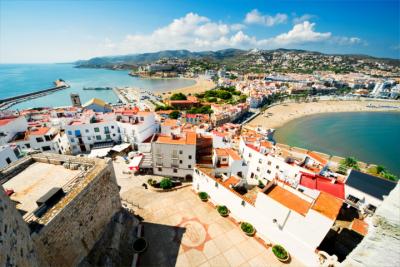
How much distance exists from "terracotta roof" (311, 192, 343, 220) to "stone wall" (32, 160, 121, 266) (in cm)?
1504

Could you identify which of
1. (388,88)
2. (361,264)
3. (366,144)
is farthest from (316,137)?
(388,88)

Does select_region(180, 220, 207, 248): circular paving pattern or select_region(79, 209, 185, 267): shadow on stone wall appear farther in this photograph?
select_region(180, 220, 207, 248): circular paving pattern

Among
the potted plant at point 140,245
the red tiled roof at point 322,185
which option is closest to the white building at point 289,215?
the red tiled roof at point 322,185

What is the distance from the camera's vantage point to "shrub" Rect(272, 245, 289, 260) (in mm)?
13586

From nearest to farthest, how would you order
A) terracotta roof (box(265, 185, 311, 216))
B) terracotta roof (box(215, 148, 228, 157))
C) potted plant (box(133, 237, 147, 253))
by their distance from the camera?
terracotta roof (box(265, 185, 311, 216))
potted plant (box(133, 237, 147, 253))
terracotta roof (box(215, 148, 228, 157))

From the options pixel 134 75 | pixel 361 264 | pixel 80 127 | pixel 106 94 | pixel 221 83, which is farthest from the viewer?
pixel 134 75

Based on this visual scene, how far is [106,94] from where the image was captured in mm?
106812

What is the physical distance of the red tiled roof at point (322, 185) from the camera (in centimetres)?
2069

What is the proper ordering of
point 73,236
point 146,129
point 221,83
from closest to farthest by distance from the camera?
1. point 73,236
2. point 146,129
3. point 221,83

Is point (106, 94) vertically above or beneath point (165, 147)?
beneath

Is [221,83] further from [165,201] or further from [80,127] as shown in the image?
[165,201]

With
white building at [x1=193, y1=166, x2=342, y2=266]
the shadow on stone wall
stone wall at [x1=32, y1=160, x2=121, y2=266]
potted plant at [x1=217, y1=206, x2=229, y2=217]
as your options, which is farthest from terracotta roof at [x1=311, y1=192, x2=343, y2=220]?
stone wall at [x1=32, y1=160, x2=121, y2=266]

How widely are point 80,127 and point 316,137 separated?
215 ft

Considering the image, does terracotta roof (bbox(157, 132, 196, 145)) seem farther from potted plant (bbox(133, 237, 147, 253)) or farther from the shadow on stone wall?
potted plant (bbox(133, 237, 147, 253))
